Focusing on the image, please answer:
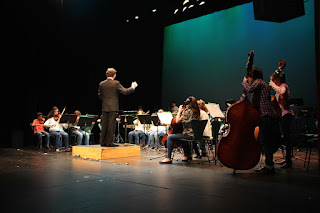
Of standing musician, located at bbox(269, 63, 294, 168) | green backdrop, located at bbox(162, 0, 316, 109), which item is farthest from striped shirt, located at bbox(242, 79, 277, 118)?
green backdrop, located at bbox(162, 0, 316, 109)

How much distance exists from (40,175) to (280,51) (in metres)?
8.60

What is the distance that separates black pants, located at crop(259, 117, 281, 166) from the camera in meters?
4.18

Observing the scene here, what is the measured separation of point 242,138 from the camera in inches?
158

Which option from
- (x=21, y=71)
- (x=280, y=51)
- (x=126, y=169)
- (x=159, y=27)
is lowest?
(x=126, y=169)

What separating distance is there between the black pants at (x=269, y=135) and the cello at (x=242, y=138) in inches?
9.5

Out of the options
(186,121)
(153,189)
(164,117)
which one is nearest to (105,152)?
(164,117)

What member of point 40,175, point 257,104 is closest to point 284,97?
point 257,104

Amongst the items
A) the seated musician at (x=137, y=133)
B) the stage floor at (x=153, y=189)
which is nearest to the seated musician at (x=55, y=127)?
the seated musician at (x=137, y=133)

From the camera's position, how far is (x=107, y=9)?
419 inches

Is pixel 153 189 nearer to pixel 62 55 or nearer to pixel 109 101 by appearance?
pixel 109 101

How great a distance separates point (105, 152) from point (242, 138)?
3.02 metres

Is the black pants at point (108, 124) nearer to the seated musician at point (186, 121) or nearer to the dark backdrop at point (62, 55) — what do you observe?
the seated musician at point (186, 121)

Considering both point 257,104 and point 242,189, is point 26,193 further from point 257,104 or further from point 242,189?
point 257,104

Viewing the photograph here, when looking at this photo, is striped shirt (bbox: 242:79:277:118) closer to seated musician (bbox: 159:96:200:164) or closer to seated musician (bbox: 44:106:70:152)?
seated musician (bbox: 159:96:200:164)
